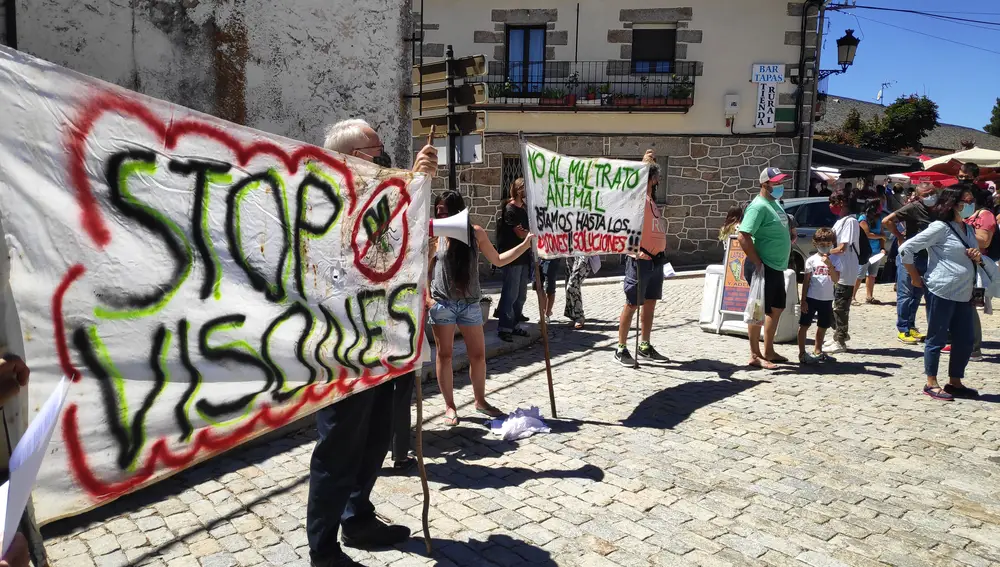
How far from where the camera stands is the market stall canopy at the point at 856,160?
2038cm

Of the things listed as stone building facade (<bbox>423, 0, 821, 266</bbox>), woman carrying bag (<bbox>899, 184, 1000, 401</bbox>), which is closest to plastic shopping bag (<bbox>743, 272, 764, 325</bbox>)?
woman carrying bag (<bbox>899, 184, 1000, 401</bbox>)

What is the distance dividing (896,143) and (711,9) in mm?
19097

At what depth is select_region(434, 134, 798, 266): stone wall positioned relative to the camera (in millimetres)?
16375

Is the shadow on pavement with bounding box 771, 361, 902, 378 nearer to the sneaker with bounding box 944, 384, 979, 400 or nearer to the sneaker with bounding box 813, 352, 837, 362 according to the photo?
the sneaker with bounding box 813, 352, 837, 362

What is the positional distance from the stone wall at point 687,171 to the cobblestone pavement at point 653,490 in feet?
34.8

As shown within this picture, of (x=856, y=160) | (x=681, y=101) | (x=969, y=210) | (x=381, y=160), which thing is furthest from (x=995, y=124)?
(x=381, y=160)

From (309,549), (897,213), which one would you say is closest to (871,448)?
(897,213)

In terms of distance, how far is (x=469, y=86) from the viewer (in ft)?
20.0

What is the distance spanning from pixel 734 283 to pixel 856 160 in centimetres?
1411

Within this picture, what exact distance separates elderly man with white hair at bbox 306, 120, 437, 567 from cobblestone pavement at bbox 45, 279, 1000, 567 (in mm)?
143

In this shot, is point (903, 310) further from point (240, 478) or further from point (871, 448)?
point (240, 478)

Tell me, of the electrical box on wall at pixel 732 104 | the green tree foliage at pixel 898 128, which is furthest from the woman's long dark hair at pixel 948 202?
the green tree foliage at pixel 898 128

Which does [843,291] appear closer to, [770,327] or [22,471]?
[770,327]

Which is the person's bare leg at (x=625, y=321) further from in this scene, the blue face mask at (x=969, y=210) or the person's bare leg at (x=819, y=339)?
the blue face mask at (x=969, y=210)
